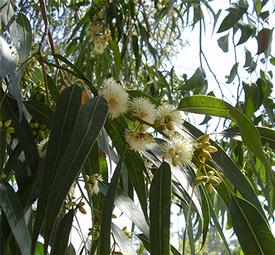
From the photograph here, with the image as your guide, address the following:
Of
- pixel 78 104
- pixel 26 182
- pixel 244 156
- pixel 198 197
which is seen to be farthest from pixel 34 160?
pixel 244 156

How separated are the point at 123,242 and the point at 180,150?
0.82 feet

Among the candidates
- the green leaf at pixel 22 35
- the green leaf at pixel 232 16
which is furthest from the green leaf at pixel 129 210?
the green leaf at pixel 232 16

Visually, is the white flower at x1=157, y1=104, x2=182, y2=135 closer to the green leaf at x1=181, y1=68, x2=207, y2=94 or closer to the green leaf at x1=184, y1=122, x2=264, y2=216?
the green leaf at x1=184, y1=122, x2=264, y2=216

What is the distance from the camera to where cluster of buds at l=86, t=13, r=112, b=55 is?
1782 mm

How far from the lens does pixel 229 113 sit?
820mm

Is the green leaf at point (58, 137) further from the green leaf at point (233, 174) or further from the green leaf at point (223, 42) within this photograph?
the green leaf at point (223, 42)

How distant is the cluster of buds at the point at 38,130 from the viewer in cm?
101

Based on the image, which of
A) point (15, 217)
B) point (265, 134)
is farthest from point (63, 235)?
point (265, 134)

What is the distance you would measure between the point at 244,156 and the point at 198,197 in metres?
0.87

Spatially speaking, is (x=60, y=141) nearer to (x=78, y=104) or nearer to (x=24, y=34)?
(x=78, y=104)

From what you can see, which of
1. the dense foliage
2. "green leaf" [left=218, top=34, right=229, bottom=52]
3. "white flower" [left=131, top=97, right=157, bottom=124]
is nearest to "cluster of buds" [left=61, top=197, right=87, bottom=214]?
the dense foliage

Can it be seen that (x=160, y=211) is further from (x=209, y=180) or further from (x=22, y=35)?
(x=22, y=35)

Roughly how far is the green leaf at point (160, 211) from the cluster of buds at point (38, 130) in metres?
0.29

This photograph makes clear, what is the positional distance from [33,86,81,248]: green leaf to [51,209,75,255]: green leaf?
0.09 meters
